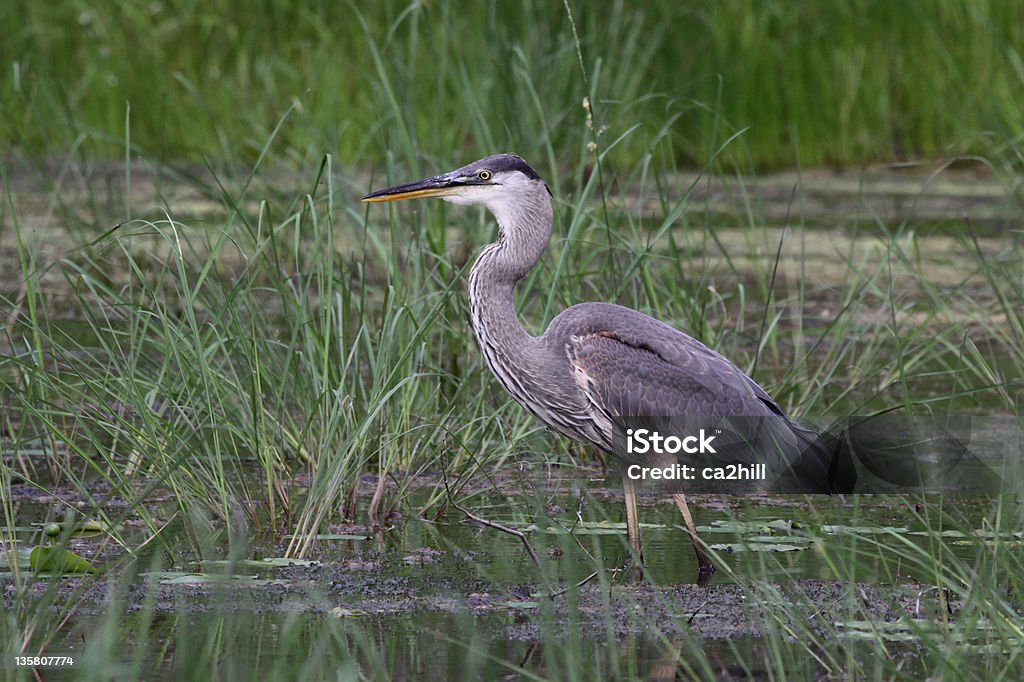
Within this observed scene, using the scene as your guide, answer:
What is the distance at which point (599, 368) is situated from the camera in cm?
413

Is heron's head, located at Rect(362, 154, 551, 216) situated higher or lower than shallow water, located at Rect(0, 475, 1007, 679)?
higher

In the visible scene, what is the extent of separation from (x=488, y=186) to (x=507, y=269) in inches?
9.7

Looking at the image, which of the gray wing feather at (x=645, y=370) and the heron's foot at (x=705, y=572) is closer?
the heron's foot at (x=705, y=572)

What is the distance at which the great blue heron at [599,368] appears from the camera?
163 inches

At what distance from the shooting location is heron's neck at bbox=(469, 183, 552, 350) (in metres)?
4.26

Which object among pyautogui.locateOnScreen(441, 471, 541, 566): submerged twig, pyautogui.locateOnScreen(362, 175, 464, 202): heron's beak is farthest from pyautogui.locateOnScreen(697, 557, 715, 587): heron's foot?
pyautogui.locateOnScreen(362, 175, 464, 202): heron's beak

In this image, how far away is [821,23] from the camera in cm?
1073

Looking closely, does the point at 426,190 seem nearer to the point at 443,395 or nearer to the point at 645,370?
the point at 645,370

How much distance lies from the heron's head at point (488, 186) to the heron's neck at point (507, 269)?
14mm

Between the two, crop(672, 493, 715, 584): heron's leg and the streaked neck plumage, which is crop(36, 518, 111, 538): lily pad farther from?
crop(672, 493, 715, 584): heron's leg

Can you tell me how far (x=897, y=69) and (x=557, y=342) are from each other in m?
7.38

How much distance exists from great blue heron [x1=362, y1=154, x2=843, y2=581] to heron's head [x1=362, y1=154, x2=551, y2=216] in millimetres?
117

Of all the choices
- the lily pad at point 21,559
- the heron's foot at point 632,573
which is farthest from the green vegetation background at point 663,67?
→ the lily pad at point 21,559

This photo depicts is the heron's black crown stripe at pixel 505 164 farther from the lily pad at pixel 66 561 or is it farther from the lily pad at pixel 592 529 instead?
A: the lily pad at pixel 66 561
